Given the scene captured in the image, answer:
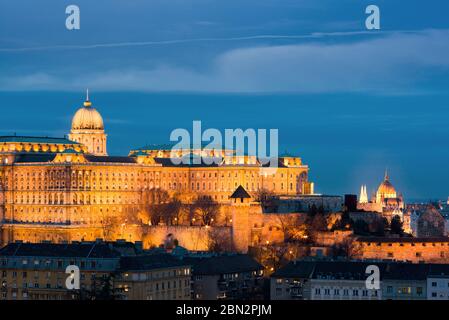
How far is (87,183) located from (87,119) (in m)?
28.2

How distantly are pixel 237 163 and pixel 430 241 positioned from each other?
186 feet

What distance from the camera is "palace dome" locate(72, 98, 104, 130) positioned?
162250mm

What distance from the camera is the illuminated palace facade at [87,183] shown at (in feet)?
430

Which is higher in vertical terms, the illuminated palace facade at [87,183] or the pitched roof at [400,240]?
the illuminated palace facade at [87,183]

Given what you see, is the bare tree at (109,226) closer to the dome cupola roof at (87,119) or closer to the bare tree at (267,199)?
the bare tree at (267,199)

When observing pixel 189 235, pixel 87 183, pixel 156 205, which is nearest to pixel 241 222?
pixel 189 235

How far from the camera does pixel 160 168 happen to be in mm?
145750

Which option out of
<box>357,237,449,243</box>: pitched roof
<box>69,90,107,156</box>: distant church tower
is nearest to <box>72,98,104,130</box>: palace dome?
<box>69,90,107,156</box>: distant church tower

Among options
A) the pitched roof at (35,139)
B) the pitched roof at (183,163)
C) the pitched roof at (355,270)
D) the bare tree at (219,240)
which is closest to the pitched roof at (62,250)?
the pitched roof at (355,270)

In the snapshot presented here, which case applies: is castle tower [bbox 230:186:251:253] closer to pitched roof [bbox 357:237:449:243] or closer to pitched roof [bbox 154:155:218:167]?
pitched roof [bbox 357:237:449:243]

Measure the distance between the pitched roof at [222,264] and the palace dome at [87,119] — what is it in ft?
265

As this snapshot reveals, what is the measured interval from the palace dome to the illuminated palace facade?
6066 mm
